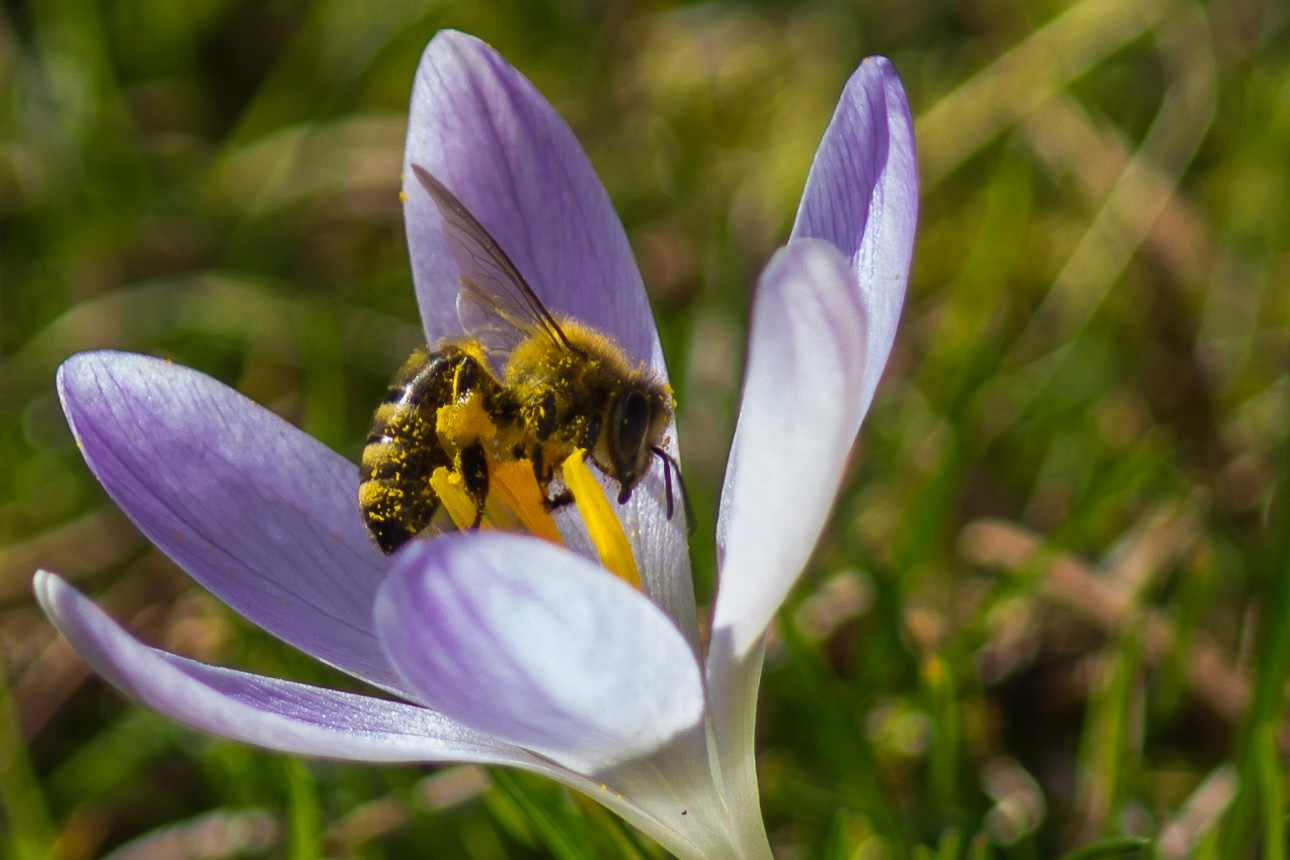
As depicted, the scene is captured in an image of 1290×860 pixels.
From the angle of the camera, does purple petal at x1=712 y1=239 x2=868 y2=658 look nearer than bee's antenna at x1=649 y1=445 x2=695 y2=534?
Yes

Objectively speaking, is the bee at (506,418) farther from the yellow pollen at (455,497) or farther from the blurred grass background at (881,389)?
the blurred grass background at (881,389)

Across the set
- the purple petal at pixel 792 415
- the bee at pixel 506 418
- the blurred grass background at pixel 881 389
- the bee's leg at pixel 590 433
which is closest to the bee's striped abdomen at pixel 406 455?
the bee at pixel 506 418

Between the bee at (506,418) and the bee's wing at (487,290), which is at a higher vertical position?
the bee's wing at (487,290)

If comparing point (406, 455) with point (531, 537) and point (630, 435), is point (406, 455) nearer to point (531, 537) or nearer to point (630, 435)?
point (630, 435)

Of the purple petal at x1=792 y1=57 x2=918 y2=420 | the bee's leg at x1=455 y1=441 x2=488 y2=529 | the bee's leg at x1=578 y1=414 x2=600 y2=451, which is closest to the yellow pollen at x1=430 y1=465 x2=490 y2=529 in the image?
the bee's leg at x1=455 y1=441 x2=488 y2=529

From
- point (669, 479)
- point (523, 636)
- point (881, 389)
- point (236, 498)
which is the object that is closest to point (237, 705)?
point (523, 636)

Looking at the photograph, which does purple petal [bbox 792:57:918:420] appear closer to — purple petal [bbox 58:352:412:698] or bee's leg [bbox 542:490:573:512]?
bee's leg [bbox 542:490:573:512]

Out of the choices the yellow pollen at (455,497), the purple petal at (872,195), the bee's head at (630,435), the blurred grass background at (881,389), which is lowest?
the blurred grass background at (881,389)
